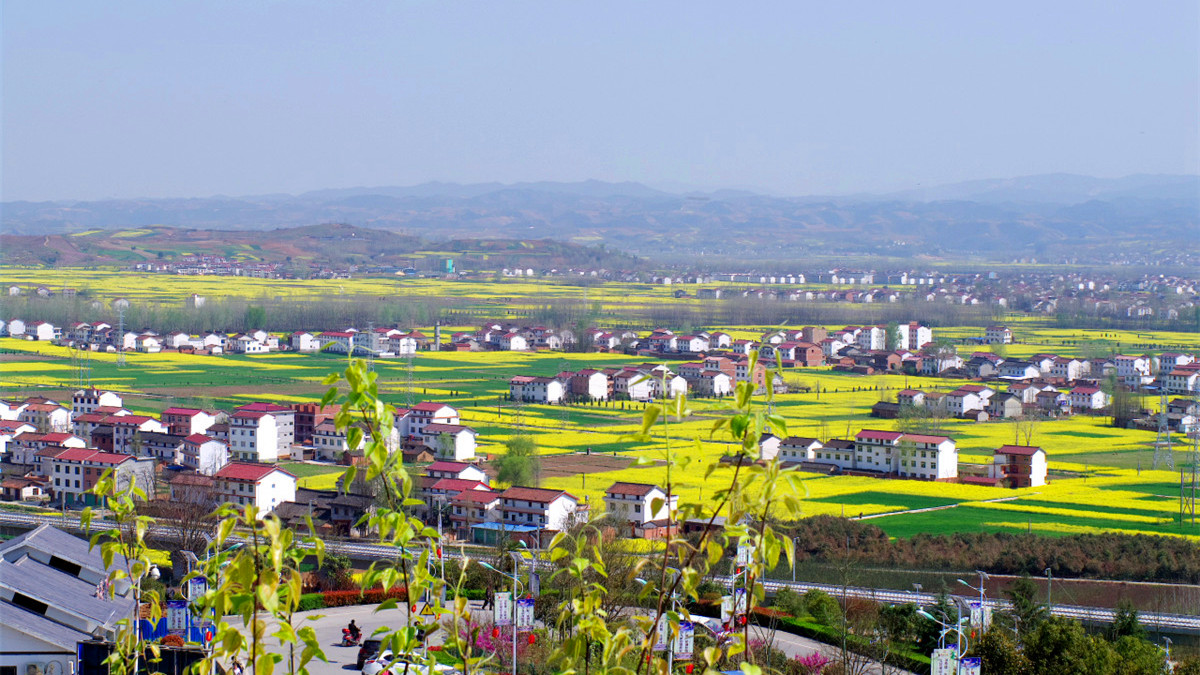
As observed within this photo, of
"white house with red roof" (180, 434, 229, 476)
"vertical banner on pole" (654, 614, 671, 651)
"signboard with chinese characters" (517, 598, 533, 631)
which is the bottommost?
"white house with red roof" (180, 434, 229, 476)

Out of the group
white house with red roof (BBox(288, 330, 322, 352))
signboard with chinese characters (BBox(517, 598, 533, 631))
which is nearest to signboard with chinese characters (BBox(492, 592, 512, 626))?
signboard with chinese characters (BBox(517, 598, 533, 631))

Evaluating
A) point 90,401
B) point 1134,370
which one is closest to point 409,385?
point 90,401

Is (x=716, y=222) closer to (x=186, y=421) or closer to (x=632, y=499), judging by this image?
(x=186, y=421)

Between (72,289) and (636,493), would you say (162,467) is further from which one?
(72,289)

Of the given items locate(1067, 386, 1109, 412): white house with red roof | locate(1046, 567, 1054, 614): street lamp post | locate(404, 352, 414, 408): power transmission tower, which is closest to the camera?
locate(1046, 567, 1054, 614): street lamp post

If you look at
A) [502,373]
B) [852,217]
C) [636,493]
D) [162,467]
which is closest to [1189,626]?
[636,493]

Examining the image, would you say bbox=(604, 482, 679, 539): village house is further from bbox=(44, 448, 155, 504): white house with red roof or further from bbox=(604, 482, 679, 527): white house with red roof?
bbox=(44, 448, 155, 504): white house with red roof
